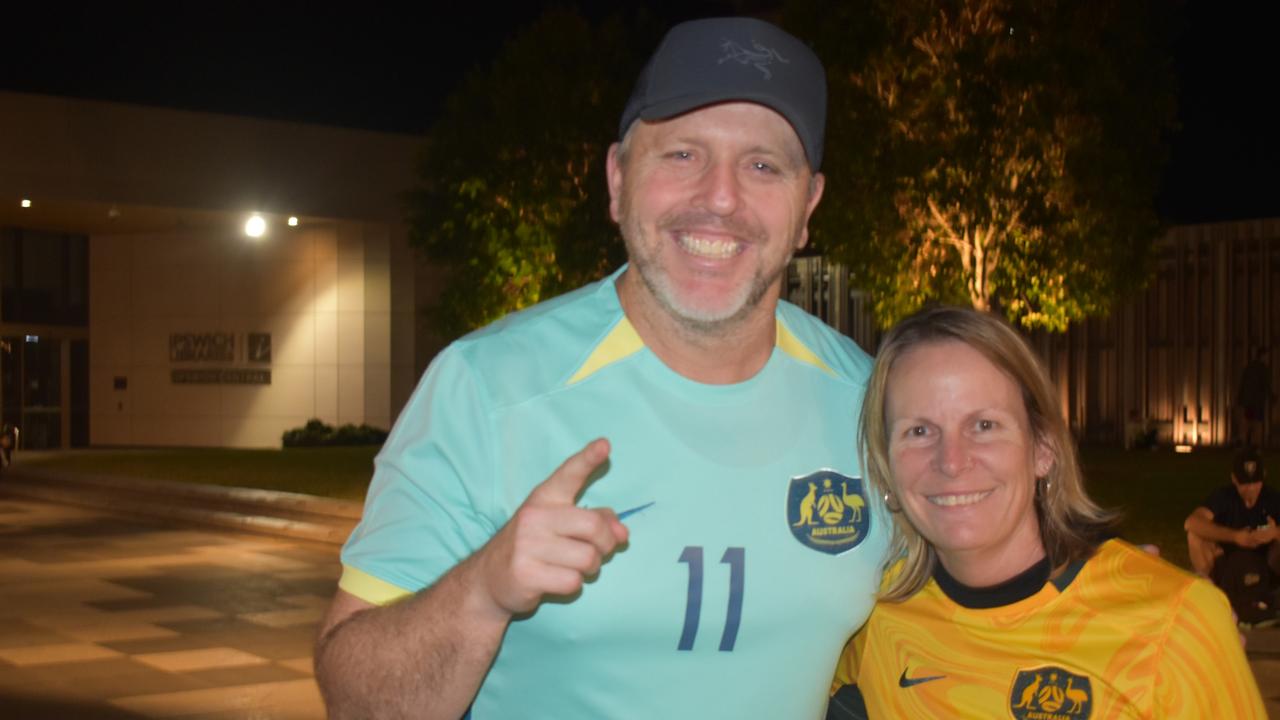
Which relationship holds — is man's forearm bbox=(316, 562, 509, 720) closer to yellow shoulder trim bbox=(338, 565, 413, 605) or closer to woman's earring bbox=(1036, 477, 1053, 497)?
yellow shoulder trim bbox=(338, 565, 413, 605)

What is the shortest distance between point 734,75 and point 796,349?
61 cm

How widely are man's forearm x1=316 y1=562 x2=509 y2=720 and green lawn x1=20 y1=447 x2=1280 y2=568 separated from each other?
32.3 feet

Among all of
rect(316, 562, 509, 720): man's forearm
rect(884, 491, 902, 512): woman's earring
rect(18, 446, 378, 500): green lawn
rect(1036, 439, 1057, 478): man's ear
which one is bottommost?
rect(18, 446, 378, 500): green lawn

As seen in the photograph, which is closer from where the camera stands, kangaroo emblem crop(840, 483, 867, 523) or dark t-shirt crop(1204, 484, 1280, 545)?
kangaroo emblem crop(840, 483, 867, 523)

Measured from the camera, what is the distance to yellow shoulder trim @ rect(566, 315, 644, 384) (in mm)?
2654

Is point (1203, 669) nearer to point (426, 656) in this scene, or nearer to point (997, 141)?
point (426, 656)

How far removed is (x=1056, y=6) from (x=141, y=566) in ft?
37.9

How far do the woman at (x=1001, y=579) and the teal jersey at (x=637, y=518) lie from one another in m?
0.21

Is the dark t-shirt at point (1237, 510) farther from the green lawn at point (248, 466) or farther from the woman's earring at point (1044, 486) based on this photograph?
the green lawn at point (248, 466)

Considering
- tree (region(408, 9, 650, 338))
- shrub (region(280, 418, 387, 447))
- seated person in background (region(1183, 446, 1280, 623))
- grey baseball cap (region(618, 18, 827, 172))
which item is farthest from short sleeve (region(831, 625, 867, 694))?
shrub (region(280, 418, 387, 447))

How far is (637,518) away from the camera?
254cm

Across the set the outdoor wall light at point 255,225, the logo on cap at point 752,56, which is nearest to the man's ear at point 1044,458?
the logo on cap at point 752,56

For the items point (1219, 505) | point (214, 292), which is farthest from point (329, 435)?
point (1219, 505)

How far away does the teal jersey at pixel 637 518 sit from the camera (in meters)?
2.43
